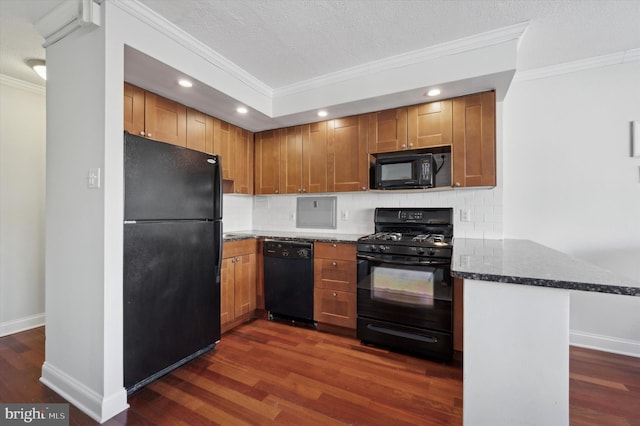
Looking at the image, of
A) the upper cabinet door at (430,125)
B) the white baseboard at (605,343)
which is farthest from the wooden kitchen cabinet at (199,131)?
the white baseboard at (605,343)

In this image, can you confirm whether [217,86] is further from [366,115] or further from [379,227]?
[379,227]

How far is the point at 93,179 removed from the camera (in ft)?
5.44

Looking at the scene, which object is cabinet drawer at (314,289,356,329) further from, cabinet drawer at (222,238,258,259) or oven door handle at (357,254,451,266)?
cabinet drawer at (222,238,258,259)

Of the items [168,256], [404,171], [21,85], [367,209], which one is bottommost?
[168,256]

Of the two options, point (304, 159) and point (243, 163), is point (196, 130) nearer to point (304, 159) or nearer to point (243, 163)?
point (243, 163)

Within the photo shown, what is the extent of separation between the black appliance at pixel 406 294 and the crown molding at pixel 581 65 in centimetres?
170

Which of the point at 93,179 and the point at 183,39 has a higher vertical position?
the point at 183,39

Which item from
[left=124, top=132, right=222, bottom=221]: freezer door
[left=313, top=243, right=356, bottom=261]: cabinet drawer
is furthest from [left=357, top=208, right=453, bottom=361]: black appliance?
[left=124, top=132, right=222, bottom=221]: freezer door

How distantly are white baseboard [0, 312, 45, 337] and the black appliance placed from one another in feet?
10.9

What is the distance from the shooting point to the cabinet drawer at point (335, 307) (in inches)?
105

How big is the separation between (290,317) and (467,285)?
7.32ft

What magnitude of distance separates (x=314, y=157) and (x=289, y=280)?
1437 millimetres

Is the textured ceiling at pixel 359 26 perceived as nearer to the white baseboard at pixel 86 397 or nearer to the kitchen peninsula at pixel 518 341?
the kitchen peninsula at pixel 518 341

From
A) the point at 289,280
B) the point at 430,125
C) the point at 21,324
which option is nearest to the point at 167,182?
the point at 289,280
